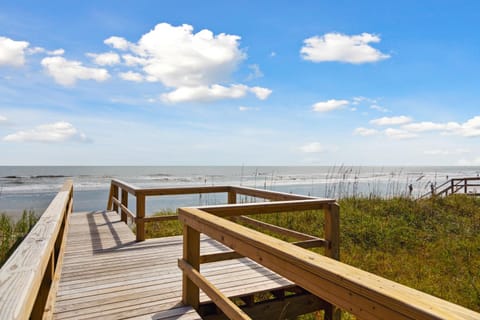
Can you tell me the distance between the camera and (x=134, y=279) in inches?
145

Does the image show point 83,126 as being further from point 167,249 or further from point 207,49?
point 167,249

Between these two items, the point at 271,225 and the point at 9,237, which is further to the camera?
the point at 9,237

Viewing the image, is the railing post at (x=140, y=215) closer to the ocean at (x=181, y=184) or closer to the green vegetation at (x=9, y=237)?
the green vegetation at (x=9, y=237)

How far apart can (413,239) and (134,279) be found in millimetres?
6656

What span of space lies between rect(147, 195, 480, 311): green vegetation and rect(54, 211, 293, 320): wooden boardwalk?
2.81 m

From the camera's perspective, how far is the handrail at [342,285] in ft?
2.88

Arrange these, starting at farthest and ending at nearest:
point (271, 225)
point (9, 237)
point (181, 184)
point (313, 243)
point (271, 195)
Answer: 1. point (181, 184)
2. point (9, 237)
3. point (271, 195)
4. point (271, 225)
5. point (313, 243)

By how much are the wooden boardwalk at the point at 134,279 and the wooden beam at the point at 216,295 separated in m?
0.41

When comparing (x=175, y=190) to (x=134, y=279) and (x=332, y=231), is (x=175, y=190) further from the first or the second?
(x=332, y=231)

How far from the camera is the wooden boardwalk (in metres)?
2.91

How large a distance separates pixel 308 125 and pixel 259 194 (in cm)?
2154

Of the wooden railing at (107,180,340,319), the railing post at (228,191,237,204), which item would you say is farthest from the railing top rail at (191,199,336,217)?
the railing post at (228,191,237,204)

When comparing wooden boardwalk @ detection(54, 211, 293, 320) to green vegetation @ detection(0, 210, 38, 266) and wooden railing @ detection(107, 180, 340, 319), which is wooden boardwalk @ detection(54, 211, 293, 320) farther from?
green vegetation @ detection(0, 210, 38, 266)

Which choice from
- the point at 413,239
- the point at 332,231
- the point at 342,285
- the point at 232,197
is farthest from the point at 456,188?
the point at 342,285
